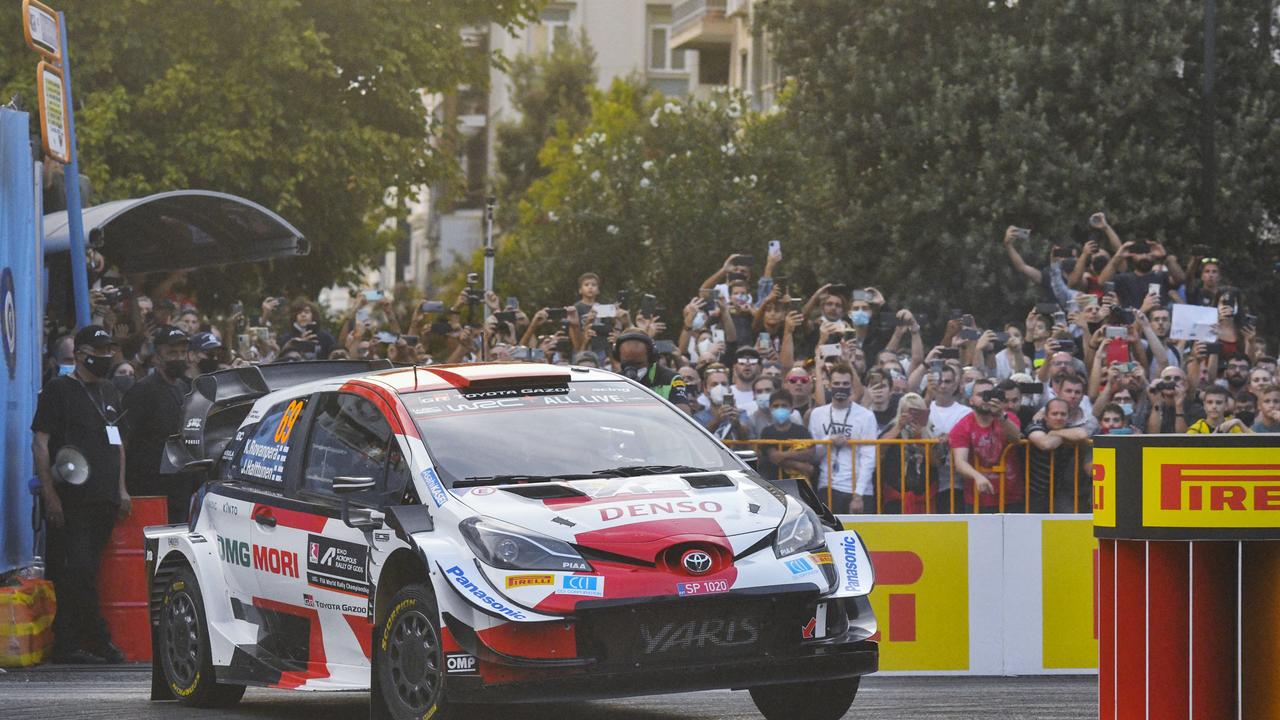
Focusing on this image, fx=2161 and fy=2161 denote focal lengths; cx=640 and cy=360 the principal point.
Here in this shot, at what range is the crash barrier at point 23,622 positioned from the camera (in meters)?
12.7

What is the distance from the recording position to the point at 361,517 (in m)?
9.11

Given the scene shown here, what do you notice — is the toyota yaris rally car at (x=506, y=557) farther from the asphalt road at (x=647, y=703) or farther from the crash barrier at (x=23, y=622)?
the crash barrier at (x=23, y=622)

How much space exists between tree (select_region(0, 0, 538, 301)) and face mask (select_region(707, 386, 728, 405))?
17.7m

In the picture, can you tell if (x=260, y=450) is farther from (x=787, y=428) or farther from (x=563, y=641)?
(x=787, y=428)

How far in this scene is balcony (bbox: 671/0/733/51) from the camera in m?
57.5

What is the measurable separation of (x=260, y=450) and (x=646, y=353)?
4.06 m

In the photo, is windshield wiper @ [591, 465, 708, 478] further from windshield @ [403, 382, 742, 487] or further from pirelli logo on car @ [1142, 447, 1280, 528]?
pirelli logo on car @ [1142, 447, 1280, 528]

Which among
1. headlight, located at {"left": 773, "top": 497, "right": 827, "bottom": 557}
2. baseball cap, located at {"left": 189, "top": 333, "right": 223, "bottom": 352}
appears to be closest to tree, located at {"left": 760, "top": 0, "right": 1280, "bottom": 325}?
baseball cap, located at {"left": 189, "top": 333, "right": 223, "bottom": 352}

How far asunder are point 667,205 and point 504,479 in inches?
1234

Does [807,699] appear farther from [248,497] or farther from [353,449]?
[248,497]

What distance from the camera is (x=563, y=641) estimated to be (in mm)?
8336

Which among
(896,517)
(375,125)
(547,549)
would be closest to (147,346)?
(896,517)

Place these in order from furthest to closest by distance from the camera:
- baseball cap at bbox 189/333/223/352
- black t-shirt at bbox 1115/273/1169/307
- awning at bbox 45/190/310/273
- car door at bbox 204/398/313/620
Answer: awning at bbox 45/190/310/273, black t-shirt at bbox 1115/273/1169/307, baseball cap at bbox 189/333/223/352, car door at bbox 204/398/313/620

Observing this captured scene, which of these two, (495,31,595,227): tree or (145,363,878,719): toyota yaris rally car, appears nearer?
(145,363,878,719): toyota yaris rally car
